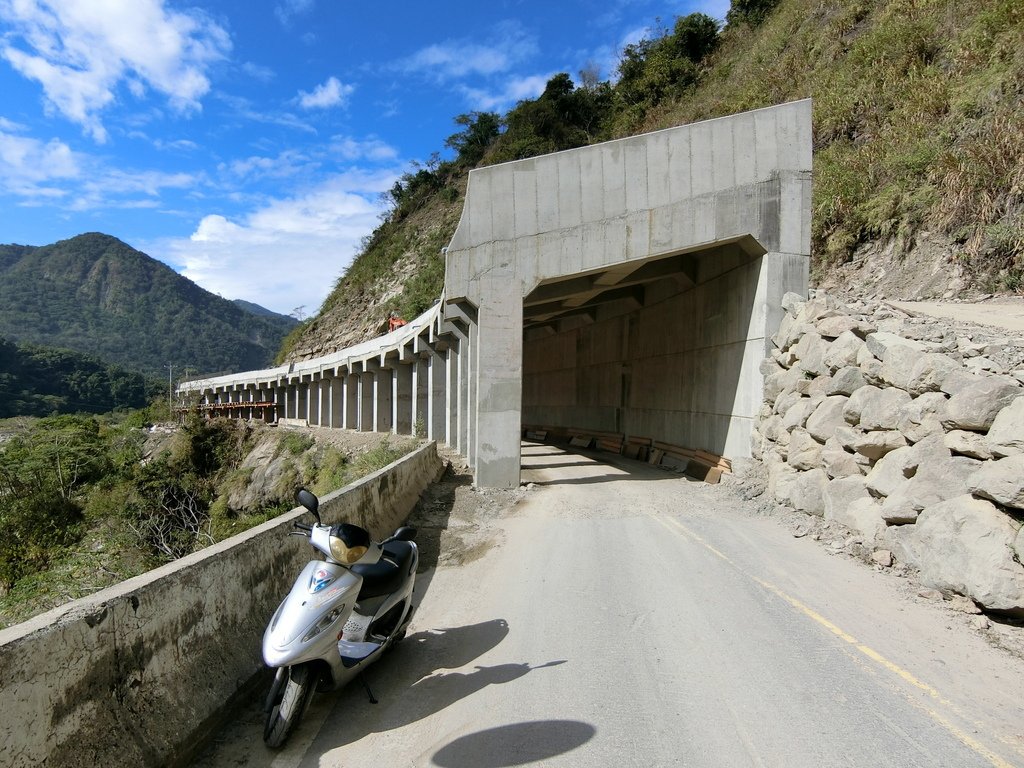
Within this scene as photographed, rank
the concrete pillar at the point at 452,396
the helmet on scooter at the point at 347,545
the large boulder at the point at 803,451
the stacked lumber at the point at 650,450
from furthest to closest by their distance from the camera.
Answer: the concrete pillar at the point at 452,396, the stacked lumber at the point at 650,450, the large boulder at the point at 803,451, the helmet on scooter at the point at 347,545

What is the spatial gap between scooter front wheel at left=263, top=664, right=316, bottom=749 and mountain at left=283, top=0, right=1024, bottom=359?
14.0 m

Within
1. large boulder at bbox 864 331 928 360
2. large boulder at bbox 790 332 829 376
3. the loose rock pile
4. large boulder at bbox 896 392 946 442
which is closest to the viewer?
the loose rock pile

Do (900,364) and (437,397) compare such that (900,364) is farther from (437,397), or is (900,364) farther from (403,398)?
(403,398)

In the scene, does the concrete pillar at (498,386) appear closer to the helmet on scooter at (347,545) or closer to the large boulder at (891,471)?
the large boulder at (891,471)

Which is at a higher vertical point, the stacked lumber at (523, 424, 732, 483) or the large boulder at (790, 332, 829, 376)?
the large boulder at (790, 332, 829, 376)

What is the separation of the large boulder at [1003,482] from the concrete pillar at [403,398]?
875 inches

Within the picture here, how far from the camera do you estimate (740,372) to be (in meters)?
13.5

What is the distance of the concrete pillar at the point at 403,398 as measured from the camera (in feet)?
88.0

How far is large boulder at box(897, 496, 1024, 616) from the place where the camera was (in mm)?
5520

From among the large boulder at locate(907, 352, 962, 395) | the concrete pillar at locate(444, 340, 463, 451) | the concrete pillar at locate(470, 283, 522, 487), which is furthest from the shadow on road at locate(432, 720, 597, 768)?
the concrete pillar at locate(444, 340, 463, 451)

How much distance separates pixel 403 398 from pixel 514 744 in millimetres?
23727

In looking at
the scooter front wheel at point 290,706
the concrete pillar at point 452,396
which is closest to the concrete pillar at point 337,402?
the concrete pillar at point 452,396

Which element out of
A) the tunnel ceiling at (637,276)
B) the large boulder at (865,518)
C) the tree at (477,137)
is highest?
the tree at (477,137)

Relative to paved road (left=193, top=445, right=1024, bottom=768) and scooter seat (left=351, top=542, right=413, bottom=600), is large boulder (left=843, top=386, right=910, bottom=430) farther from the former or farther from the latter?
scooter seat (left=351, top=542, right=413, bottom=600)
